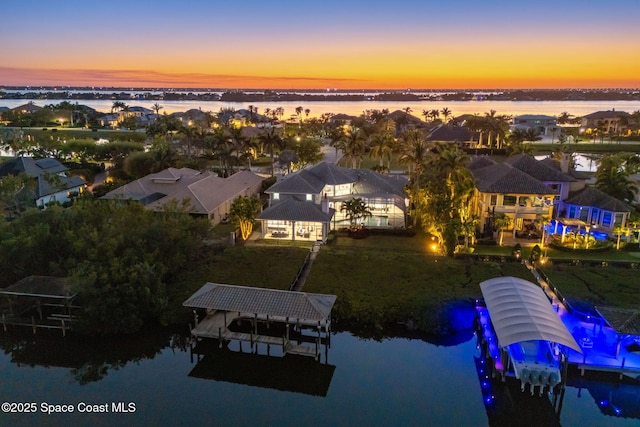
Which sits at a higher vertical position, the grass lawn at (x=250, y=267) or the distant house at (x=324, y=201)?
the distant house at (x=324, y=201)

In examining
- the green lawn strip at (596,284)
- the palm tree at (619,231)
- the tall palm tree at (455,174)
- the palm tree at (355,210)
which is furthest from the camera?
the palm tree at (355,210)

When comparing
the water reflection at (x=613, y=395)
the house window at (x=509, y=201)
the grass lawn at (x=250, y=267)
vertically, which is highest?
the house window at (x=509, y=201)

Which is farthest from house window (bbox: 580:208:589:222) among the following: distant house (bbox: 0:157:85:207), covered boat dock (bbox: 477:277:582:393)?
distant house (bbox: 0:157:85:207)

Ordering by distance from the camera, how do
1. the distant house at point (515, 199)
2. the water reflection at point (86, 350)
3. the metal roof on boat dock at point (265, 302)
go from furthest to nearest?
1. the distant house at point (515, 199)
2. the metal roof on boat dock at point (265, 302)
3. the water reflection at point (86, 350)

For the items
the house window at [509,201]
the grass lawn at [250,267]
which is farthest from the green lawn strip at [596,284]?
the grass lawn at [250,267]

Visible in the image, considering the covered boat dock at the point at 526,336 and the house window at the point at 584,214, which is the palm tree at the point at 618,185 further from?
the covered boat dock at the point at 526,336

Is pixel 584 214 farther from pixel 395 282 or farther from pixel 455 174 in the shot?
pixel 395 282

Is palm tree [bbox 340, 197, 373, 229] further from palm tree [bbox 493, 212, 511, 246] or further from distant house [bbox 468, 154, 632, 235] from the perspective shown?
palm tree [bbox 493, 212, 511, 246]

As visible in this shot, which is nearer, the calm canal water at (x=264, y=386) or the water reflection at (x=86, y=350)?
the calm canal water at (x=264, y=386)
